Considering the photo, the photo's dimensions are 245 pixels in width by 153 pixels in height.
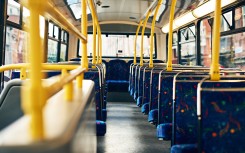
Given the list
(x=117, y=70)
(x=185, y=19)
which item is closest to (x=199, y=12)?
(x=185, y=19)

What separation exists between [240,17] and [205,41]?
135cm

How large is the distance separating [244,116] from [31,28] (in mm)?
1588

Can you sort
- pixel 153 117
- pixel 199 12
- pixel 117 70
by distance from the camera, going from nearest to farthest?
pixel 153 117 → pixel 199 12 → pixel 117 70

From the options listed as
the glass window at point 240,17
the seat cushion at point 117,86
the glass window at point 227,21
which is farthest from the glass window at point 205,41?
the seat cushion at point 117,86

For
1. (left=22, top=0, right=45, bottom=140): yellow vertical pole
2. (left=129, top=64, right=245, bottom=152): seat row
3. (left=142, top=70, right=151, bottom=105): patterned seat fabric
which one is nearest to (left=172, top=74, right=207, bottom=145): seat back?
(left=129, top=64, right=245, bottom=152): seat row

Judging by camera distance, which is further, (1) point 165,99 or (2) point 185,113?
(1) point 165,99

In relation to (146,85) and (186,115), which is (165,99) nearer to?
(186,115)

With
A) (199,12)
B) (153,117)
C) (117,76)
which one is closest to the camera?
(153,117)

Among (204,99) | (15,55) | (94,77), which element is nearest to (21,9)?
(15,55)

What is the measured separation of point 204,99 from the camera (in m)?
1.87

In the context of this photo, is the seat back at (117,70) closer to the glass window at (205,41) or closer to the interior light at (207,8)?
the glass window at (205,41)

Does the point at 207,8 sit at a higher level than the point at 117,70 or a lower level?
higher

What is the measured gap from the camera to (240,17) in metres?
3.94

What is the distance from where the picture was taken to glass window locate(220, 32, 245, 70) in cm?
386
